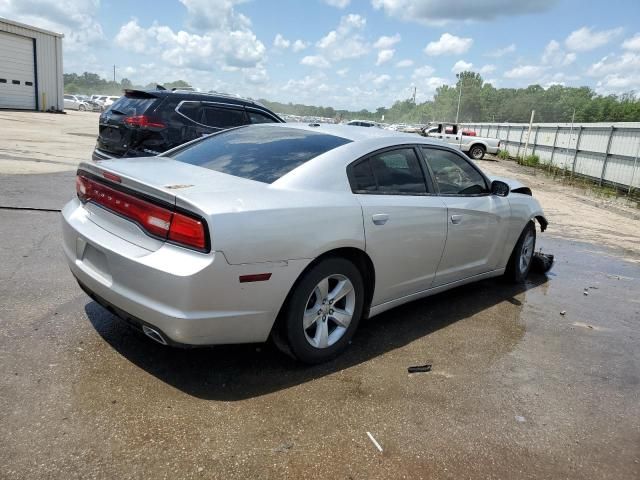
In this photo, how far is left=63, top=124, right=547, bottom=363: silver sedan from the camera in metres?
2.74

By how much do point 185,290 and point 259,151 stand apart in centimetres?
142

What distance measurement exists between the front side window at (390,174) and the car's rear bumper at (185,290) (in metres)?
0.91

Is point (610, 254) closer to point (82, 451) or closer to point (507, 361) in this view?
point (507, 361)

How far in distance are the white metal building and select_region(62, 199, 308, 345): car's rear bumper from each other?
3574 centimetres

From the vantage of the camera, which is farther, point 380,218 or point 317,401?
point 380,218

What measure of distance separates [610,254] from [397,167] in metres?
5.58

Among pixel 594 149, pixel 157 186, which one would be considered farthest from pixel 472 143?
pixel 157 186

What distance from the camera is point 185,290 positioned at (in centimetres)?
266

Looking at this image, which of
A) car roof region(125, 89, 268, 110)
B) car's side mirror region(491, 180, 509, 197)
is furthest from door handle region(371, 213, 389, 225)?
car roof region(125, 89, 268, 110)

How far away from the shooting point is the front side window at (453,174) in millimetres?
4328

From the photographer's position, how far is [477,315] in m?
4.73

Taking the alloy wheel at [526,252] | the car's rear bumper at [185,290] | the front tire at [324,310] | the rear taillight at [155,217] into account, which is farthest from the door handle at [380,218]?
the alloy wheel at [526,252]

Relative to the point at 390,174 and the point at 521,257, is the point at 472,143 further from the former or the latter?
the point at 390,174

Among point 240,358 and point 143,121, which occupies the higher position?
point 143,121
